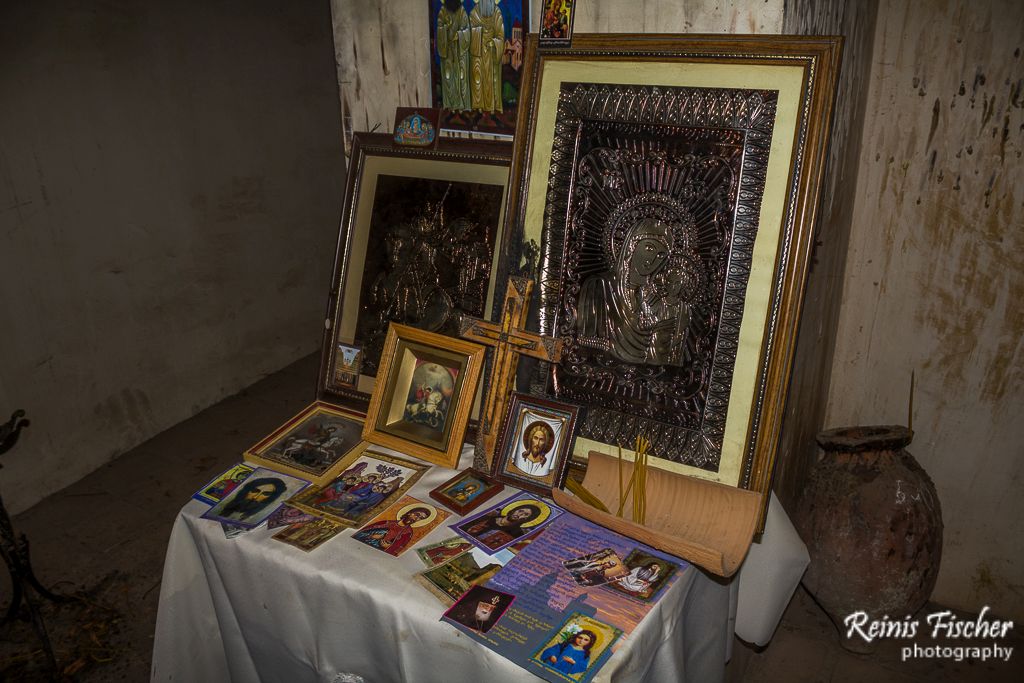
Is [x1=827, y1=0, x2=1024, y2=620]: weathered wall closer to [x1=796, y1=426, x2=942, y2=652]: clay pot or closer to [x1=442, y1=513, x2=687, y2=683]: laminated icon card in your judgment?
[x1=796, y1=426, x2=942, y2=652]: clay pot

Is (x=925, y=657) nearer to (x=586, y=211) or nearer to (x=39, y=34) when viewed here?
(x=586, y=211)

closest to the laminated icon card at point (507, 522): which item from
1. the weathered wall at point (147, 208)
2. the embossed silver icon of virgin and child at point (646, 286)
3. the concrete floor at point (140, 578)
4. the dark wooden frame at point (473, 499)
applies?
the dark wooden frame at point (473, 499)

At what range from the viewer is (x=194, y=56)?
4.25 metres

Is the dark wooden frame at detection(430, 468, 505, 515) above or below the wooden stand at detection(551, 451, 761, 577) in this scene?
below

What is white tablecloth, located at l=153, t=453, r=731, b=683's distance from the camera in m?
1.57

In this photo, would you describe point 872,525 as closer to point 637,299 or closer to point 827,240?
point 827,240

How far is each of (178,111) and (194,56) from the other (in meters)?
0.35

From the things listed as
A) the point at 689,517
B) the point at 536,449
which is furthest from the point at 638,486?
the point at 536,449

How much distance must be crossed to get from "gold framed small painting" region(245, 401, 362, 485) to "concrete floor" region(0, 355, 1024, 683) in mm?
1253

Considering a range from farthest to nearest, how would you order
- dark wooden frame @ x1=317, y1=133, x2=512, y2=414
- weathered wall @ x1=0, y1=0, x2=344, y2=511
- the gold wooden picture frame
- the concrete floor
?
1. weathered wall @ x1=0, y1=0, x2=344, y2=511
2. the concrete floor
3. dark wooden frame @ x1=317, y1=133, x2=512, y2=414
4. the gold wooden picture frame

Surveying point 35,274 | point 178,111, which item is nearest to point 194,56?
point 178,111

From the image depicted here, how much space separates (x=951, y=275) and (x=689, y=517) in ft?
4.98

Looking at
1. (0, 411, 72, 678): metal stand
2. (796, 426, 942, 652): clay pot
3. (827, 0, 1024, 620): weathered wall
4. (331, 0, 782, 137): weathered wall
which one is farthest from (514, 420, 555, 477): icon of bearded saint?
(0, 411, 72, 678): metal stand

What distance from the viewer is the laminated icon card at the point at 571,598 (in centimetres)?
145
